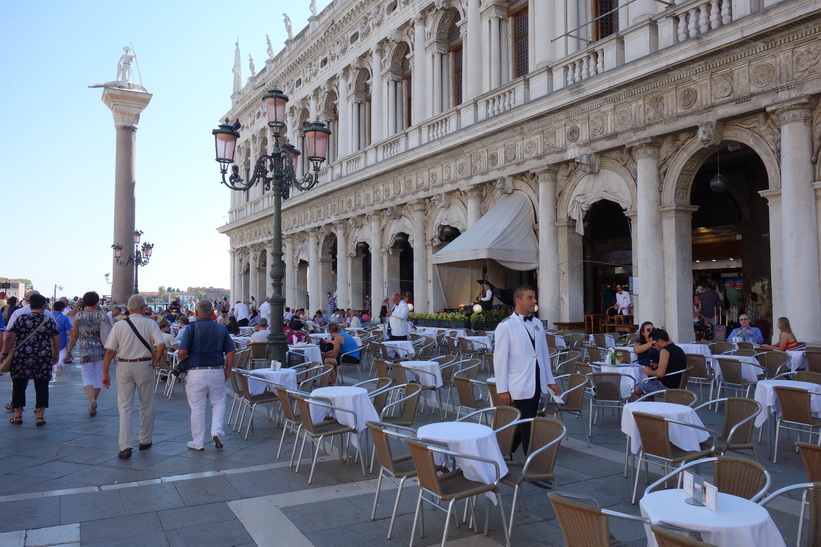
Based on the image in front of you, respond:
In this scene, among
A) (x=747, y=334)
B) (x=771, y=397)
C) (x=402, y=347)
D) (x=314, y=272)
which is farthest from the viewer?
(x=314, y=272)

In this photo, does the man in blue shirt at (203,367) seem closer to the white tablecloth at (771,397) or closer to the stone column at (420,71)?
the white tablecloth at (771,397)

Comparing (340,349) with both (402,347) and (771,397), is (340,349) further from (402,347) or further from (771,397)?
(771,397)

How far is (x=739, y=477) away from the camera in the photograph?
136 inches

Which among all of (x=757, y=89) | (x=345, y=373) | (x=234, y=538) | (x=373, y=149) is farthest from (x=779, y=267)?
(x=373, y=149)

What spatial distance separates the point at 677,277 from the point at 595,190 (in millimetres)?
2887

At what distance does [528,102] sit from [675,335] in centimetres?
672

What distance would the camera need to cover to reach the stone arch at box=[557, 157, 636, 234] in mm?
13319

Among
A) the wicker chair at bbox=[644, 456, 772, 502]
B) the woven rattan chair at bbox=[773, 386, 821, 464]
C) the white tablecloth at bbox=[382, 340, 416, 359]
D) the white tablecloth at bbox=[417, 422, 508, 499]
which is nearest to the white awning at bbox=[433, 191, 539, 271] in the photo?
the white tablecloth at bbox=[382, 340, 416, 359]

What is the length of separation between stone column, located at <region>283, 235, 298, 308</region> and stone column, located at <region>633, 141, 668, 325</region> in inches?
828

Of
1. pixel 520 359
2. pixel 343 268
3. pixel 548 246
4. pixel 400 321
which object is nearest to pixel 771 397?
pixel 520 359

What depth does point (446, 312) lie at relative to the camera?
701 inches

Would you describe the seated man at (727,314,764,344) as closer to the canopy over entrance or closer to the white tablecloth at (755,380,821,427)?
the white tablecloth at (755,380,821,427)

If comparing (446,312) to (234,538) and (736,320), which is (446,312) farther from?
(234,538)

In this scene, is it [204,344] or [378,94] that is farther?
[378,94]
